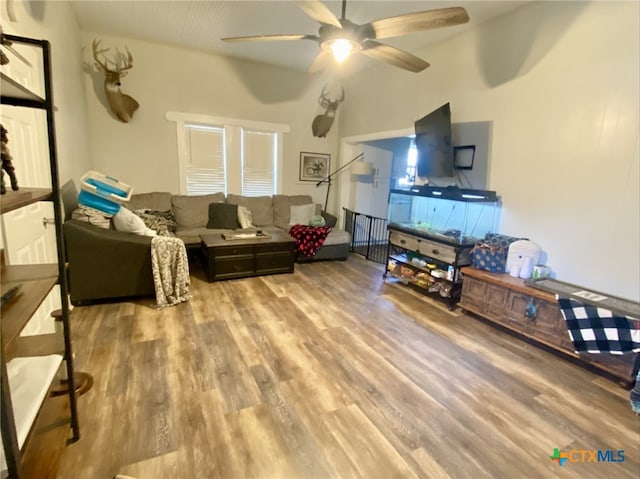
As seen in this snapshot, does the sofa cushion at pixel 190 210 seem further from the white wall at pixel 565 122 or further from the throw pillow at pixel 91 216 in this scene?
the white wall at pixel 565 122

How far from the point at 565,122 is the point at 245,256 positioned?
3.54m

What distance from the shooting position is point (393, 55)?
2637mm

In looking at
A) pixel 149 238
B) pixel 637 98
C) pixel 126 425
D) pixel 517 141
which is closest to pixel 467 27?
pixel 517 141

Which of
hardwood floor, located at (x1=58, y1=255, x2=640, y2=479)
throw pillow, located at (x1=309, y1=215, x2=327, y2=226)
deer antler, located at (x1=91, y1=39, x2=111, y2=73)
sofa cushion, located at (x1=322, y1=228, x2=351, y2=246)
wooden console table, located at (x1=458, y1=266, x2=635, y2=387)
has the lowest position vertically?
hardwood floor, located at (x1=58, y1=255, x2=640, y2=479)

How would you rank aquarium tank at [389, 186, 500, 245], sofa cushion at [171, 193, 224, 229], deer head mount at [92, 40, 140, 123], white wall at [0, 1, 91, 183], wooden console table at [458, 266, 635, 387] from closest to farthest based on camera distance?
1. white wall at [0, 1, 91, 183]
2. wooden console table at [458, 266, 635, 387]
3. aquarium tank at [389, 186, 500, 245]
4. deer head mount at [92, 40, 140, 123]
5. sofa cushion at [171, 193, 224, 229]

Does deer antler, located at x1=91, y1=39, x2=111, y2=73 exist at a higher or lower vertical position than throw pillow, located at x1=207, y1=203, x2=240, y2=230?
higher

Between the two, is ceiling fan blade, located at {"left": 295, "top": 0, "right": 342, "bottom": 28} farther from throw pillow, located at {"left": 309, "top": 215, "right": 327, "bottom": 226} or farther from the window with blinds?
the window with blinds

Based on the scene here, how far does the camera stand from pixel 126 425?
5.79ft

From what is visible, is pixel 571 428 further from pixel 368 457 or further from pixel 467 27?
pixel 467 27

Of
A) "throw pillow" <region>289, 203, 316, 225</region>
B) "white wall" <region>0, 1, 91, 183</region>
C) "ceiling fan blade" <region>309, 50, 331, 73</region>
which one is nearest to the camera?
"white wall" <region>0, 1, 91, 183</region>

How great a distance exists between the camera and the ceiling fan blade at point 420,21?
197cm

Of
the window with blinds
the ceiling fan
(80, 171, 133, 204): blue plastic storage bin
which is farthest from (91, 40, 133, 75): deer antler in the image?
the ceiling fan

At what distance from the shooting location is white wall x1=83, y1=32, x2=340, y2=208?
4605 millimetres

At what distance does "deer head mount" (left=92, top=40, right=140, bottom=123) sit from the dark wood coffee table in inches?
83.0
